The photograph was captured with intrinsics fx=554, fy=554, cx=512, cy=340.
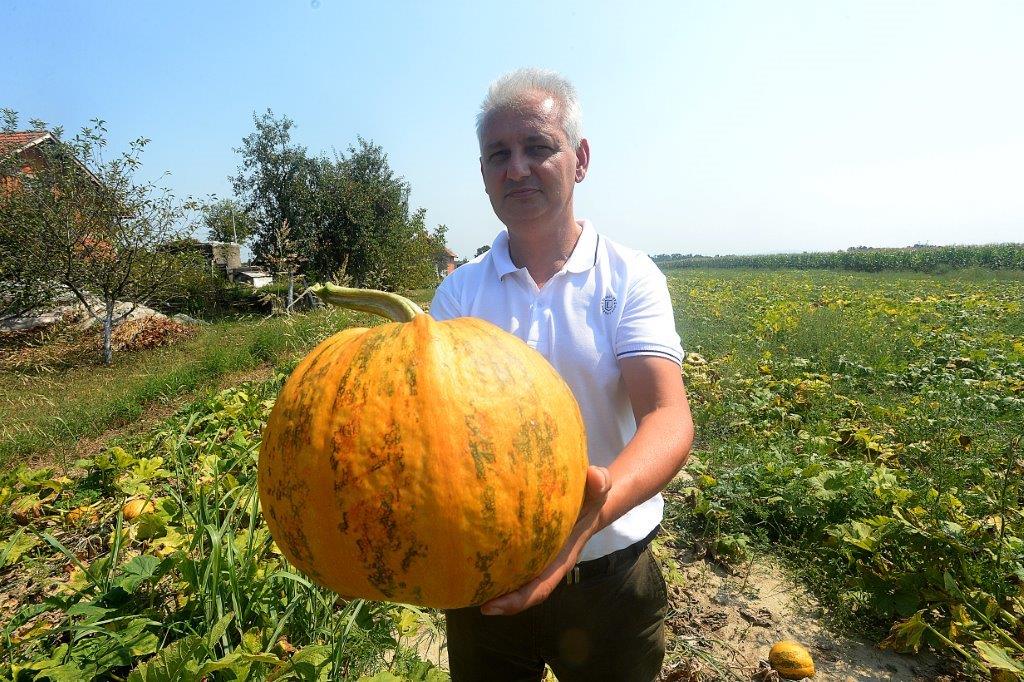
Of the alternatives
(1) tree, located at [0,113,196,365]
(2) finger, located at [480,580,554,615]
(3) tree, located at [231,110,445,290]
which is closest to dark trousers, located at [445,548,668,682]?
(2) finger, located at [480,580,554,615]

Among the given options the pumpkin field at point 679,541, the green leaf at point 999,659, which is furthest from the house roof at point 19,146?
the green leaf at point 999,659

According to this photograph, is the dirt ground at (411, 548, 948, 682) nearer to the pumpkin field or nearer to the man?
the pumpkin field

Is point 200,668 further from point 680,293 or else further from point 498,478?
point 680,293

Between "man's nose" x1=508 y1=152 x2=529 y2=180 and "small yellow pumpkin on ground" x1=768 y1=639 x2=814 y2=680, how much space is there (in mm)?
2611

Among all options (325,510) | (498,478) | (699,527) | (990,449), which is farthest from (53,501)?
(990,449)

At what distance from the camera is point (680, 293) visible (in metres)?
22.6

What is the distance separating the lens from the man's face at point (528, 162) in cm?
172

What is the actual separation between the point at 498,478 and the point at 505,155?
1.11 meters

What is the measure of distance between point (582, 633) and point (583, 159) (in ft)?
5.33

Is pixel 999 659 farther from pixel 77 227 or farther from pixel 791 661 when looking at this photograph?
pixel 77 227

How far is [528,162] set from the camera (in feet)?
5.66

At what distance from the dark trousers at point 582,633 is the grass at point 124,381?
499 cm

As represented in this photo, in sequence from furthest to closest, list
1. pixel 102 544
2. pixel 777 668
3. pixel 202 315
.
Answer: pixel 202 315, pixel 102 544, pixel 777 668

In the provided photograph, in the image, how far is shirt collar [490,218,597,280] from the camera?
180cm
